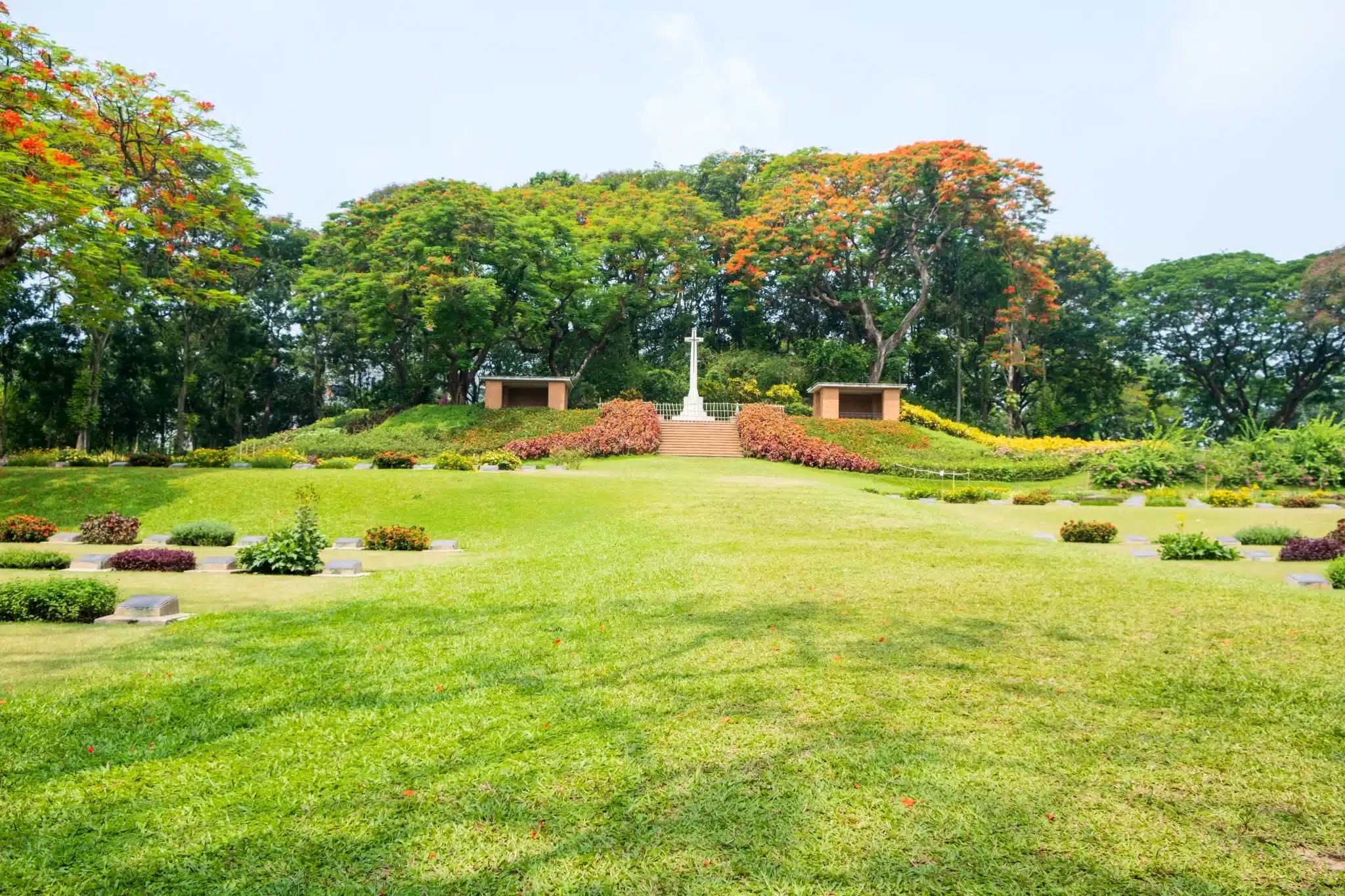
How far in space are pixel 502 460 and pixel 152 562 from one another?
12.1 m

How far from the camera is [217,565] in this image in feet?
30.7

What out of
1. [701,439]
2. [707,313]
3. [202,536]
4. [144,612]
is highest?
[707,313]

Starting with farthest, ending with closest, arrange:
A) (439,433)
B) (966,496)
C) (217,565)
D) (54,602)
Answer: (439,433)
(966,496)
(217,565)
(54,602)

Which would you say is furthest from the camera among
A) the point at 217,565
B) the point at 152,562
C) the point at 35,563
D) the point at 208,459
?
the point at 208,459

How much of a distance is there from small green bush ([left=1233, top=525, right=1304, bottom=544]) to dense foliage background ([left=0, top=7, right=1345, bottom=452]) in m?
15.3

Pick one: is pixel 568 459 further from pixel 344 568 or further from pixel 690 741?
pixel 690 741

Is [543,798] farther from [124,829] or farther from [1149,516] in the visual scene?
[1149,516]

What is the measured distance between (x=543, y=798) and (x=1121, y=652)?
4.18m

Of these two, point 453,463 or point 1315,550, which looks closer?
point 1315,550

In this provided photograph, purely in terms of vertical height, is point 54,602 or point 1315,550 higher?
point 54,602

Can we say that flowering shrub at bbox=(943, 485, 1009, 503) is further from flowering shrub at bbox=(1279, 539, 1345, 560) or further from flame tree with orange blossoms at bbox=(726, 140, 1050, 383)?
flame tree with orange blossoms at bbox=(726, 140, 1050, 383)

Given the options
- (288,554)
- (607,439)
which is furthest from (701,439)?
(288,554)

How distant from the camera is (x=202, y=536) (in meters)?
11.4

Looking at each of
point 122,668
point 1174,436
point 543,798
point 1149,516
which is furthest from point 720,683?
point 1174,436
